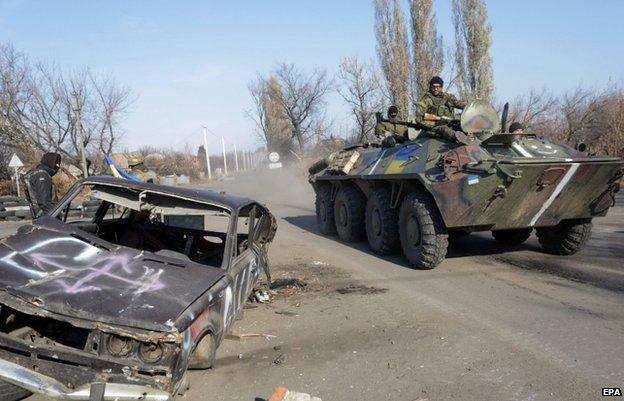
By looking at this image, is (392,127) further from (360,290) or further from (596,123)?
(596,123)

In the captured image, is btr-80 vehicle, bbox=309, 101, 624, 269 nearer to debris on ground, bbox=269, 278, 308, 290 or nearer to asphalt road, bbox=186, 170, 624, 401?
asphalt road, bbox=186, 170, 624, 401

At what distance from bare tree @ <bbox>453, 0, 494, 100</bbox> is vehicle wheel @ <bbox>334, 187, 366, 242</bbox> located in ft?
56.5

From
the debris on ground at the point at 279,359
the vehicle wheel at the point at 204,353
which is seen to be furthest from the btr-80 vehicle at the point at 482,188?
the vehicle wheel at the point at 204,353

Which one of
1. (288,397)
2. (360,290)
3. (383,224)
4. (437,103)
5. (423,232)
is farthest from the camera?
(437,103)

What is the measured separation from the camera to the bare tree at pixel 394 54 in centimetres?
2709

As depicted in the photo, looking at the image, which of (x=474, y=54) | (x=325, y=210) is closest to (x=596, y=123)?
(x=474, y=54)

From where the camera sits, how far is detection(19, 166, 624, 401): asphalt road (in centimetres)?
380

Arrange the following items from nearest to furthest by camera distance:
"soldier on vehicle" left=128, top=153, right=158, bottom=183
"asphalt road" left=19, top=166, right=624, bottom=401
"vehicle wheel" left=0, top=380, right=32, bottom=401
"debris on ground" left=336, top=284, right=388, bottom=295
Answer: "vehicle wheel" left=0, top=380, right=32, bottom=401 < "asphalt road" left=19, top=166, right=624, bottom=401 < "debris on ground" left=336, top=284, right=388, bottom=295 < "soldier on vehicle" left=128, top=153, right=158, bottom=183

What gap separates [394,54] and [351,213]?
1930 centimetres

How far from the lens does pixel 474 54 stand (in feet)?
86.4

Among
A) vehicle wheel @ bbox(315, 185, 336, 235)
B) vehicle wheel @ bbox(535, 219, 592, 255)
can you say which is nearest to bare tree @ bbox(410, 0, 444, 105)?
vehicle wheel @ bbox(315, 185, 336, 235)

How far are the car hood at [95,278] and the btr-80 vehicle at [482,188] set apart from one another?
3.75 metres

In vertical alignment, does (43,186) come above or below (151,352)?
above

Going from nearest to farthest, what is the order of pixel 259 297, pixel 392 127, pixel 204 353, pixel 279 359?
pixel 204 353
pixel 279 359
pixel 259 297
pixel 392 127
